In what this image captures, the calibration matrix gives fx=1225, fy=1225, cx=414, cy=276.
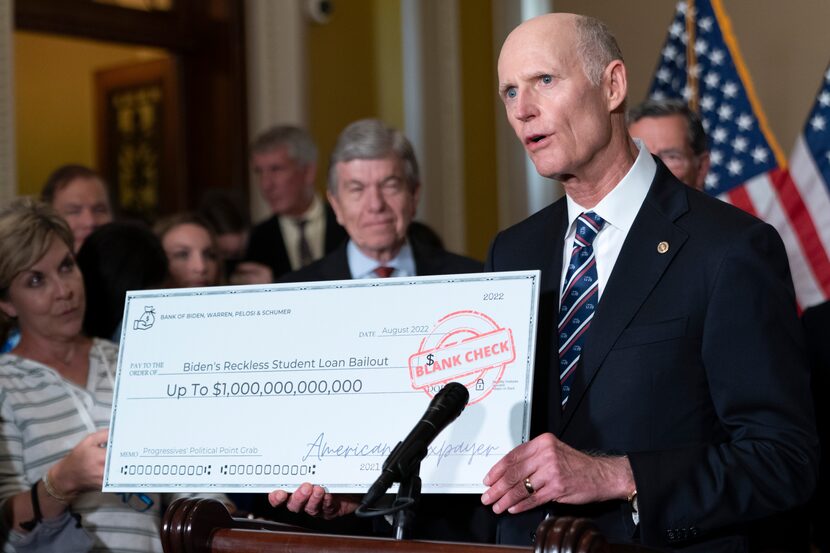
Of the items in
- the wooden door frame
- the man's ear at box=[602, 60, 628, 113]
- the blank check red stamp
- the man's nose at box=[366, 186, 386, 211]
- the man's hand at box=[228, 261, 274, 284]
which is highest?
the wooden door frame

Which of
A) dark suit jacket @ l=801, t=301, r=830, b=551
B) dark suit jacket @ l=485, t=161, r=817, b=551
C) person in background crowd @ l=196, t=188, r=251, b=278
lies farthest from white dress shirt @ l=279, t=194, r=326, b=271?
dark suit jacket @ l=485, t=161, r=817, b=551

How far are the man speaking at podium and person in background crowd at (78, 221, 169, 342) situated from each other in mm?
1749

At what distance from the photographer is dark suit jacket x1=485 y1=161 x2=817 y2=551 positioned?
6.60 feet

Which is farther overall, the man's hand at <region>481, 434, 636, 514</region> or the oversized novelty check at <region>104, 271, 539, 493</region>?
the oversized novelty check at <region>104, 271, 539, 493</region>

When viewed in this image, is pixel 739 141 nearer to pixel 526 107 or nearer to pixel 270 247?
pixel 270 247

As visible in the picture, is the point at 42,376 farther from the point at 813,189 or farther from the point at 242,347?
the point at 813,189

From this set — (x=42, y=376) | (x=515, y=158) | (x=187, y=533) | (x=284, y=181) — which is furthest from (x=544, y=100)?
(x=515, y=158)

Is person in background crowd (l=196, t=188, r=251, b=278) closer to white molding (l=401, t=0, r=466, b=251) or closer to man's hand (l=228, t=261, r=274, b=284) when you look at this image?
man's hand (l=228, t=261, r=274, b=284)

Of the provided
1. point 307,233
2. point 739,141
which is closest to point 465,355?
point 739,141

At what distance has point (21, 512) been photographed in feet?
9.63

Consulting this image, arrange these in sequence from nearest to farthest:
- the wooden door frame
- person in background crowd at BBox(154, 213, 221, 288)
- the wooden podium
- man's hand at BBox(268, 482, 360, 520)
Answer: the wooden podium → man's hand at BBox(268, 482, 360, 520) → person in background crowd at BBox(154, 213, 221, 288) → the wooden door frame

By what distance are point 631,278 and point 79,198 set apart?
317cm

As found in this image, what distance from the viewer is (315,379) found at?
7.66 ft

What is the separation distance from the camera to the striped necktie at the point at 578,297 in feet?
7.29
